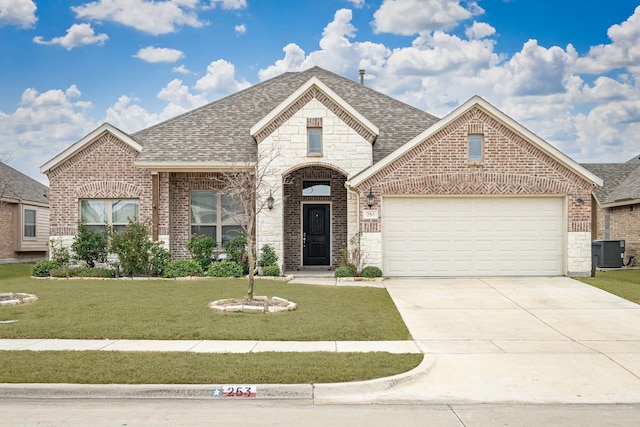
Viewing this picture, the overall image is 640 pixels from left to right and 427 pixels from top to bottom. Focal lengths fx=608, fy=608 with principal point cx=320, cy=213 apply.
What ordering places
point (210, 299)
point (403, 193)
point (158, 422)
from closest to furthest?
point (158, 422) → point (210, 299) → point (403, 193)

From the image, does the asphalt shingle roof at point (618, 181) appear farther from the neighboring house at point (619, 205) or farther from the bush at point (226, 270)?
the bush at point (226, 270)

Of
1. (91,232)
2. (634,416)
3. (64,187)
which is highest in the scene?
(64,187)

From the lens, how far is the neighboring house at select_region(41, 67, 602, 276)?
61.4ft

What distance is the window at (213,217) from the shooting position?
21.7m

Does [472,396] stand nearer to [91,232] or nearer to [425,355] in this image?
[425,355]

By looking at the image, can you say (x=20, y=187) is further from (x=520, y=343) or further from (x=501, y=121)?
(x=520, y=343)

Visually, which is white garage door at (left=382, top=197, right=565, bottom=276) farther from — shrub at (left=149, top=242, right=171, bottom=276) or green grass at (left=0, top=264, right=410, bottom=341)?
shrub at (left=149, top=242, right=171, bottom=276)

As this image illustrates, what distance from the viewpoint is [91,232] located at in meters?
20.4

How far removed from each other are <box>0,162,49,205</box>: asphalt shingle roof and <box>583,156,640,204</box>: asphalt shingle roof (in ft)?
93.2

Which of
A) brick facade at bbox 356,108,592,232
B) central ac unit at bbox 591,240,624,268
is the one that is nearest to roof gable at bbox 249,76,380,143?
brick facade at bbox 356,108,592,232

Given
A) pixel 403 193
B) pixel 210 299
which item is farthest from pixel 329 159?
pixel 210 299

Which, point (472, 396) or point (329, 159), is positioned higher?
point (329, 159)

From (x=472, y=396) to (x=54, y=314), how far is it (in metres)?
8.95

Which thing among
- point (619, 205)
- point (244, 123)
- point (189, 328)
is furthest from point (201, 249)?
point (619, 205)
